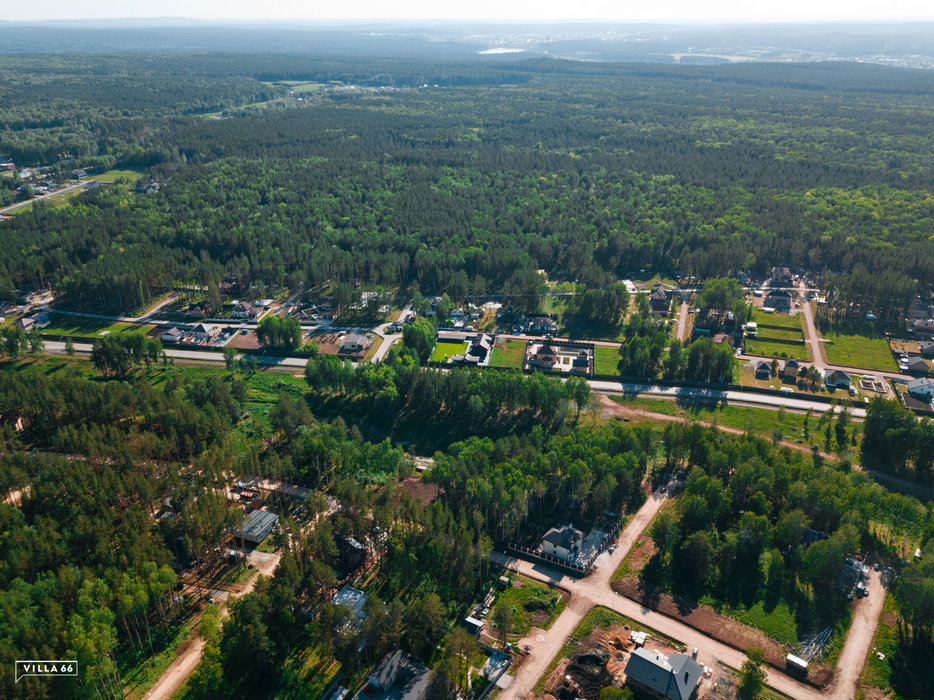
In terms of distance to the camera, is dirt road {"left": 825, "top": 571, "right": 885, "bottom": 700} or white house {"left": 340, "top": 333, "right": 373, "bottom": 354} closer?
dirt road {"left": 825, "top": 571, "right": 885, "bottom": 700}

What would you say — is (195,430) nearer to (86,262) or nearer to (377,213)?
(86,262)

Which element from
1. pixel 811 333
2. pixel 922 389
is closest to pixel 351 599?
pixel 922 389

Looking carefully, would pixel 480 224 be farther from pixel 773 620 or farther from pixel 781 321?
pixel 773 620

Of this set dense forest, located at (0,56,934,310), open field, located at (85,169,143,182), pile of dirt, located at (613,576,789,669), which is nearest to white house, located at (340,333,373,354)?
dense forest, located at (0,56,934,310)

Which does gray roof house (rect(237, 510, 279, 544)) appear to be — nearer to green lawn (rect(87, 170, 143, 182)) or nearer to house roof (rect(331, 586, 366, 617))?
house roof (rect(331, 586, 366, 617))

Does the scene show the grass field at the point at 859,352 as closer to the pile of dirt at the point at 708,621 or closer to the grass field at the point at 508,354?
the grass field at the point at 508,354

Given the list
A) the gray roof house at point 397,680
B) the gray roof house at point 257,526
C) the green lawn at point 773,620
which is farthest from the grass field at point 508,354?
the gray roof house at point 397,680

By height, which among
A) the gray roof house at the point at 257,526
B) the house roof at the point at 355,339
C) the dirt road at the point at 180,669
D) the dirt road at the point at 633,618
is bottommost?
the dirt road at the point at 180,669
